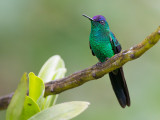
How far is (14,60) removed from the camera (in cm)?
317

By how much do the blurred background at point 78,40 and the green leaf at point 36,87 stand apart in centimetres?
149

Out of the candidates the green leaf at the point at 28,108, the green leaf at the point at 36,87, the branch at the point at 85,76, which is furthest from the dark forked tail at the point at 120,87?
the green leaf at the point at 28,108

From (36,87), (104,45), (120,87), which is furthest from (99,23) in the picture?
(36,87)

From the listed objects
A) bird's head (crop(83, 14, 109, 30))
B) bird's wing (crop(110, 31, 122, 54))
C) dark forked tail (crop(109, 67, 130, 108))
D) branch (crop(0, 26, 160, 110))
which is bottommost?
dark forked tail (crop(109, 67, 130, 108))

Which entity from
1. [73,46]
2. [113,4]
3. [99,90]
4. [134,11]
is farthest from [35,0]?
[99,90]

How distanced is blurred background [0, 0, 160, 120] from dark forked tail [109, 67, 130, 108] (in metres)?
0.34

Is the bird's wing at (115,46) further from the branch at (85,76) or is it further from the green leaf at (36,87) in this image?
the green leaf at (36,87)

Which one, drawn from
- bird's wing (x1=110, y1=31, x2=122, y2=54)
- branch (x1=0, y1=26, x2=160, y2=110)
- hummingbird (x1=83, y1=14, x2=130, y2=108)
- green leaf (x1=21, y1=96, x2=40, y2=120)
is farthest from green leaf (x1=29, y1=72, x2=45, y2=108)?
bird's wing (x1=110, y1=31, x2=122, y2=54)

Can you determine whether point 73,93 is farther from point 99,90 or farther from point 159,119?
point 159,119

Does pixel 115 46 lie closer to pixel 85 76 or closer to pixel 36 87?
pixel 85 76

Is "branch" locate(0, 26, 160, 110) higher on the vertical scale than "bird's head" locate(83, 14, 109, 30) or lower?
lower

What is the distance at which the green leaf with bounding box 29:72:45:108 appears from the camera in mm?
1094

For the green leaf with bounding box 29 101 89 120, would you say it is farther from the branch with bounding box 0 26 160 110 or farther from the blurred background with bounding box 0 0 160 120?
the blurred background with bounding box 0 0 160 120

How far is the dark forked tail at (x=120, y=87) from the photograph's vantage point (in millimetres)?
1920
